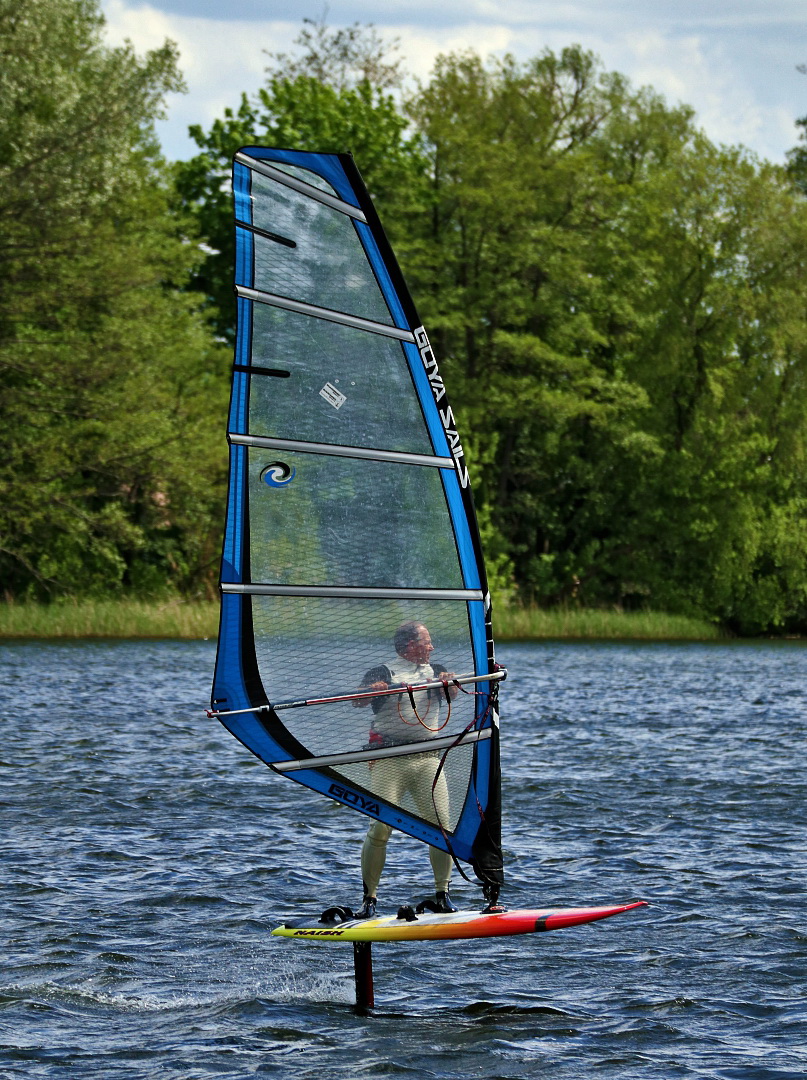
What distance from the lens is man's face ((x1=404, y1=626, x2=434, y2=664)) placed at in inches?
270

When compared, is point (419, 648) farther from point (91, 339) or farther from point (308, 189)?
point (91, 339)

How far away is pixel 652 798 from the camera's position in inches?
532

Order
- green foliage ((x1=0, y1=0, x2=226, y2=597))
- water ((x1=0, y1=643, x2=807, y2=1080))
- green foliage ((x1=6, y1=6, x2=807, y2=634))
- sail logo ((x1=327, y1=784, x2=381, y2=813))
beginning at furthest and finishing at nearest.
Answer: green foliage ((x1=6, y1=6, x2=807, y2=634)) → green foliage ((x1=0, y1=0, x2=226, y2=597)) → sail logo ((x1=327, y1=784, x2=381, y2=813)) → water ((x1=0, y1=643, x2=807, y2=1080))

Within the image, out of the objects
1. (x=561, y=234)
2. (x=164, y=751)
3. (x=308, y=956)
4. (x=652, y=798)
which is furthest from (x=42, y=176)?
(x=308, y=956)

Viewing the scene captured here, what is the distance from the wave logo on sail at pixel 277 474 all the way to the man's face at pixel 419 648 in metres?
0.97

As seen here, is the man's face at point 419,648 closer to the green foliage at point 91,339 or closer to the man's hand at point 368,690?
the man's hand at point 368,690

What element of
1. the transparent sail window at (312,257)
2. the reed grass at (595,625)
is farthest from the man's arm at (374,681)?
the reed grass at (595,625)

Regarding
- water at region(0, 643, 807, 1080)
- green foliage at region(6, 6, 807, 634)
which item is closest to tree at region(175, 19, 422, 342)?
green foliage at region(6, 6, 807, 634)

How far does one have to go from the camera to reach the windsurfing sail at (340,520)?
669 centimetres

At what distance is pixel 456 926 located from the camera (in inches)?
256

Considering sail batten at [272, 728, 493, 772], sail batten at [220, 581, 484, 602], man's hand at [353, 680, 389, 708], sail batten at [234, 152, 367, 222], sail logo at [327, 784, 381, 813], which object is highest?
sail batten at [234, 152, 367, 222]

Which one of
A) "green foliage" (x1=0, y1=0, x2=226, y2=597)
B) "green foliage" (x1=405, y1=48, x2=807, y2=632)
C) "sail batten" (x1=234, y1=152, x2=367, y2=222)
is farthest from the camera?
"green foliage" (x1=405, y1=48, x2=807, y2=632)

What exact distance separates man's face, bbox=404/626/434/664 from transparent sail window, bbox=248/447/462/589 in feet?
0.80

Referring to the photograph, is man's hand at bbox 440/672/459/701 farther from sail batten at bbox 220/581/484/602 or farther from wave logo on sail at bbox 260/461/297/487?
wave logo on sail at bbox 260/461/297/487
